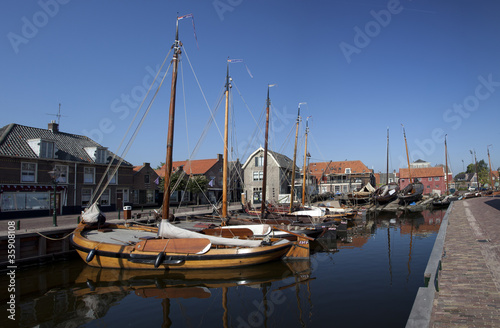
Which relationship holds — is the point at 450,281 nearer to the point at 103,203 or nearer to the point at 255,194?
the point at 103,203

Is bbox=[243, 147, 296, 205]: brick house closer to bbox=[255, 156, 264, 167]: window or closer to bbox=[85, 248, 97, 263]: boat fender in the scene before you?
bbox=[255, 156, 264, 167]: window

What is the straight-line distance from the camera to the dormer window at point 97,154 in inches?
1350

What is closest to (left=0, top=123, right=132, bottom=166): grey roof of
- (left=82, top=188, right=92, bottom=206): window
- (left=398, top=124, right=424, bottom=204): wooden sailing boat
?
(left=82, top=188, right=92, bottom=206): window

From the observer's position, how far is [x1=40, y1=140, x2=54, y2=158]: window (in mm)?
29400

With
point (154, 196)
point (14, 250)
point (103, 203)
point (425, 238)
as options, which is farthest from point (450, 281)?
point (154, 196)

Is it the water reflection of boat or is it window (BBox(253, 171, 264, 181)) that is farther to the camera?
window (BBox(253, 171, 264, 181))

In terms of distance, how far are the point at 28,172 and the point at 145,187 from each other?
1460cm

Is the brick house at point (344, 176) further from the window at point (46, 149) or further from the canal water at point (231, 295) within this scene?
the canal water at point (231, 295)

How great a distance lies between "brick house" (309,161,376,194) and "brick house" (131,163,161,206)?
1581 inches

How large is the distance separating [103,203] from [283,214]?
66.7 feet

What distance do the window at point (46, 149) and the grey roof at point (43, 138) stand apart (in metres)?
0.47

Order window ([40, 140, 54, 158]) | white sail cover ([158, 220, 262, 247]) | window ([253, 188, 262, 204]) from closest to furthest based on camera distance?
white sail cover ([158, 220, 262, 247]), window ([40, 140, 54, 158]), window ([253, 188, 262, 204])

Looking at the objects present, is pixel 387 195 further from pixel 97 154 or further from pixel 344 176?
pixel 97 154

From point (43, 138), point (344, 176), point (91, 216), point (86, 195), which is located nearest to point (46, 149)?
point (43, 138)
